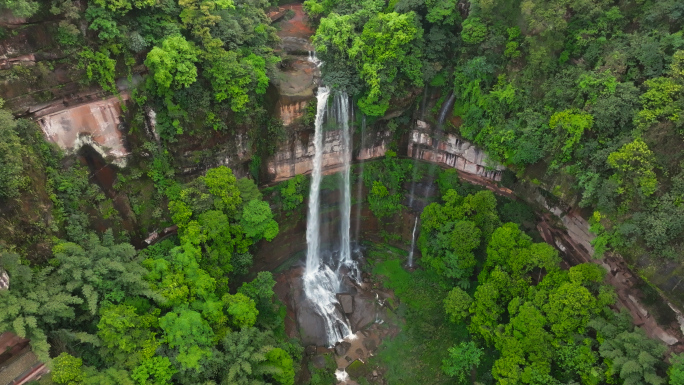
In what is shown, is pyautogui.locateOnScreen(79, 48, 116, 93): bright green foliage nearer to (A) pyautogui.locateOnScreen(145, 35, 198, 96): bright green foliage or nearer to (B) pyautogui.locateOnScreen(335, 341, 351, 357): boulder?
(A) pyautogui.locateOnScreen(145, 35, 198, 96): bright green foliage

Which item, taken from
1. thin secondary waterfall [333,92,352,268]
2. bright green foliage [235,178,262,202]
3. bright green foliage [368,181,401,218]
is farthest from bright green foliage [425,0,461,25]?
bright green foliage [235,178,262,202]

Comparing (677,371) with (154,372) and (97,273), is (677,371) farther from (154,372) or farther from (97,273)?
(97,273)

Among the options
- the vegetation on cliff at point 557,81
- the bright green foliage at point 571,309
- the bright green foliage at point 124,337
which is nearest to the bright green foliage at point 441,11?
the vegetation on cliff at point 557,81

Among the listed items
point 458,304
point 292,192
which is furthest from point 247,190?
point 458,304

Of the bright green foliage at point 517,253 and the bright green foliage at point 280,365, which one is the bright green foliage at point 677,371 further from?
the bright green foliage at point 280,365

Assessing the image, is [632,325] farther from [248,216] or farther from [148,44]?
[148,44]
